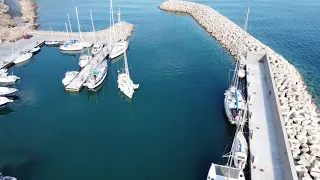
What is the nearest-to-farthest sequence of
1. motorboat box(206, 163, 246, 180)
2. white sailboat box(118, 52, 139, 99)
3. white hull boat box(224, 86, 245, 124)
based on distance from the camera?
motorboat box(206, 163, 246, 180), white hull boat box(224, 86, 245, 124), white sailboat box(118, 52, 139, 99)

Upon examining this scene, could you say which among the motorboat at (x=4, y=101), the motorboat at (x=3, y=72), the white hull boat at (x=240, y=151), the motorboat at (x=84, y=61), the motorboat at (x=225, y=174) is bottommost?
the motorboat at (x=225, y=174)

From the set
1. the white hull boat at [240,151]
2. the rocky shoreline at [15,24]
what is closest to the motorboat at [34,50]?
the rocky shoreline at [15,24]

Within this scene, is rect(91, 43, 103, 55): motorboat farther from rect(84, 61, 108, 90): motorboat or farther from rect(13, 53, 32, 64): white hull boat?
rect(13, 53, 32, 64): white hull boat

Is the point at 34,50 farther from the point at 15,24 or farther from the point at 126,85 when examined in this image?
the point at 126,85

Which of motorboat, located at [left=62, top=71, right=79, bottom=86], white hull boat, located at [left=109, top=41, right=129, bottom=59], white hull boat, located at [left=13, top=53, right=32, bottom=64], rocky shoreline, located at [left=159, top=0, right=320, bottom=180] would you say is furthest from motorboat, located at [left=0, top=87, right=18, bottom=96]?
rocky shoreline, located at [left=159, top=0, right=320, bottom=180]

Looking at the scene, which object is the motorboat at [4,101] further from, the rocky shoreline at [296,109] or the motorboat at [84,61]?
the rocky shoreline at [296,109]

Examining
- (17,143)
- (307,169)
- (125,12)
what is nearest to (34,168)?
(17,143)

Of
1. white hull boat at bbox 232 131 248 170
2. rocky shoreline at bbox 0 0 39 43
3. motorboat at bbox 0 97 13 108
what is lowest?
white hull boat at bbox 232 131 248 170
